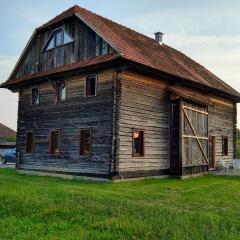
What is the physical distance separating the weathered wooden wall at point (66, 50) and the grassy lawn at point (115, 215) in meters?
8.44

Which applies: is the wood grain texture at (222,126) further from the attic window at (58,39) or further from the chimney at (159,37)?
the attic window at (58,39)

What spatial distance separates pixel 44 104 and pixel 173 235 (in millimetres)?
15949

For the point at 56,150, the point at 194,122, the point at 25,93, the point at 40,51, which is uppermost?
the point at 40,51

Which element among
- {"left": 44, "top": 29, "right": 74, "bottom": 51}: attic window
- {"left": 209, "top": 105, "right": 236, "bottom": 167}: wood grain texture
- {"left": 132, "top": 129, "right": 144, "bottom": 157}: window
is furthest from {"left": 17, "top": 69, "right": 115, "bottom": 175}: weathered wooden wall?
{"left": 209, "top": 105, "right": 236, "bottom": 167}: wood grain texture

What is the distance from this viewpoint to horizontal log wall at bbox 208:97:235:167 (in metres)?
25.1

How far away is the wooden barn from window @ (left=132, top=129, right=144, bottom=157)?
0.05 metres

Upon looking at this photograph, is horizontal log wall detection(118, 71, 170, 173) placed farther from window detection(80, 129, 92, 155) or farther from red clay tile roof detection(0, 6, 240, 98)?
window detection(80, 129, 92, 155)

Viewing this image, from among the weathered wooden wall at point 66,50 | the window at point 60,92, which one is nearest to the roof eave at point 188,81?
the weathered wooden wall at point 66,50

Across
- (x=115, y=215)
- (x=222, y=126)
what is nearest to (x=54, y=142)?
(x=222, y=126)

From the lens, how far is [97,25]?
65.3 ft

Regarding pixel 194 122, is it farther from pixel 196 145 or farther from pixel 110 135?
pixel 110 135

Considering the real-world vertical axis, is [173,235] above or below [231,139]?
below

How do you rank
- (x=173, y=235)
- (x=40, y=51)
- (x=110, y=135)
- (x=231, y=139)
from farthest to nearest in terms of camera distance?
(x=231, y=139) → (x=40, y=51) → (x=110, y=135) → (x=173, y=235)

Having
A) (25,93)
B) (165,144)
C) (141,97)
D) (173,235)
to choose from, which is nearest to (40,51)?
(25,93)
